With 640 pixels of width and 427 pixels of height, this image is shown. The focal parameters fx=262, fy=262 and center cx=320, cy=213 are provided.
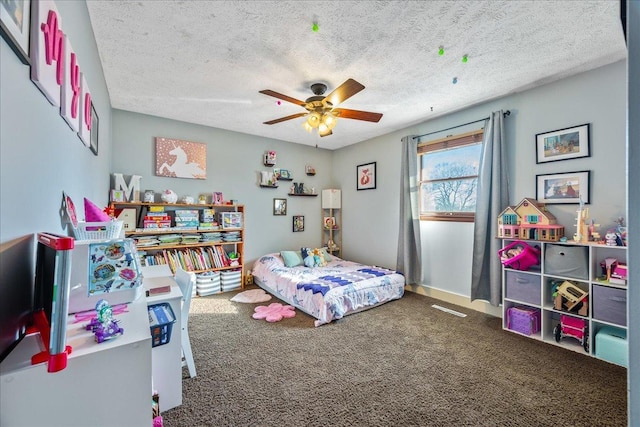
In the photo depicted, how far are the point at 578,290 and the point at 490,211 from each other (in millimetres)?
1048

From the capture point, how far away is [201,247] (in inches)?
153

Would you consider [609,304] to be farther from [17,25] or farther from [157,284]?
→ [17,25]

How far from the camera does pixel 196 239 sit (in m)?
3.76

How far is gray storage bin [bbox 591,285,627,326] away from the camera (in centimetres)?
204

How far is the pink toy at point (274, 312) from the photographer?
298 centimetres

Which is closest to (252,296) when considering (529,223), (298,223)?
(298,223)

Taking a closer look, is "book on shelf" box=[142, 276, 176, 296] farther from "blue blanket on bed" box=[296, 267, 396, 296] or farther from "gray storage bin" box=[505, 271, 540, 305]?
"gray storage bin" box=[505, 271, 540, 305]

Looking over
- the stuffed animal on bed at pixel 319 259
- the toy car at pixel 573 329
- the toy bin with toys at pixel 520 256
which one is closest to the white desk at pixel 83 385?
the toy bin with toys at pixel 520 256

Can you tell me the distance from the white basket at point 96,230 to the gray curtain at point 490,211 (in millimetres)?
3377

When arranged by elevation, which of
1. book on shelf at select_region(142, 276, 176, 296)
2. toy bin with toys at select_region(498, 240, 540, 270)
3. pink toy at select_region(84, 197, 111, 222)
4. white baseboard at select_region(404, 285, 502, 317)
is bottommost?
white baseboard at select_region(404, 285, 502, 317)

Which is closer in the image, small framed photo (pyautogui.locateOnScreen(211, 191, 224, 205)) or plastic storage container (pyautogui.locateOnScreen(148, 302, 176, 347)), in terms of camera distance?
plastic storage container (pyautogui.locateOnScreen(148, 302, 176, 347))

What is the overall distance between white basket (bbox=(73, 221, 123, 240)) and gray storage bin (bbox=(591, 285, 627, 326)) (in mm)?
3518

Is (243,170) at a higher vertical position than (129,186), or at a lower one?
higher

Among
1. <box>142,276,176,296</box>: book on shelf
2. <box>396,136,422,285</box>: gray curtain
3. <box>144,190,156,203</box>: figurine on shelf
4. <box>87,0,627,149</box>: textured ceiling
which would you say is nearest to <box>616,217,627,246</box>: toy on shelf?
<box>87,0,627,149</box>: textured ceiling
